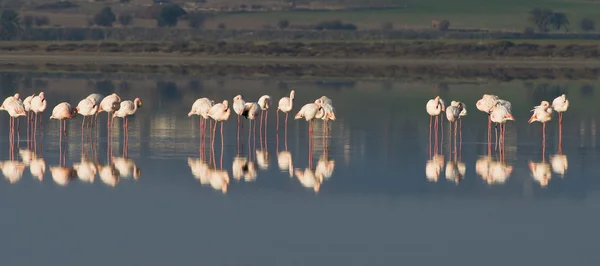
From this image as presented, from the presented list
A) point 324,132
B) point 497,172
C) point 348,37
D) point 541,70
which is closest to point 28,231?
point 497,172

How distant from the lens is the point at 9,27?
87438 mm

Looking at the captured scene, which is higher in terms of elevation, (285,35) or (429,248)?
(285,35)

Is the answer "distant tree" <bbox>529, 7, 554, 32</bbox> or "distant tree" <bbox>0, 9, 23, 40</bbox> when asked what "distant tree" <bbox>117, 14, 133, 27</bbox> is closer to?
"distant tree" <bbox>0, 9, 23, 40</bbox>

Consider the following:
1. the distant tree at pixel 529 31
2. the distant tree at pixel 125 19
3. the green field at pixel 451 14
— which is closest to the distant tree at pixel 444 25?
the green field at pixel 451 14

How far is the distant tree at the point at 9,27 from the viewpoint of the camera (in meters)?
86.4

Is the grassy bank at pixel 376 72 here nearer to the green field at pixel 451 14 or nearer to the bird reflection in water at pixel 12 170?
the bird reflection in water at pixel 12 170

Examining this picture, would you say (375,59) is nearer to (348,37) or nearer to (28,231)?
(348,37)

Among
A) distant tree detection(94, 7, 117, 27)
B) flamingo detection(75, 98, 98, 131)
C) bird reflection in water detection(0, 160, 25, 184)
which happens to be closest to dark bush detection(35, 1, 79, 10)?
distant tree detection(94, 7, 117, 27)

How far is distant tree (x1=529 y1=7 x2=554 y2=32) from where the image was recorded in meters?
101

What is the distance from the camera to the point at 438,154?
2006 centimetres

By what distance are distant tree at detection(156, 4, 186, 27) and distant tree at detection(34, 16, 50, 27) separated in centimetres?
888

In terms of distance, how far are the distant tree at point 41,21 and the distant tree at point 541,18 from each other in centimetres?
3522

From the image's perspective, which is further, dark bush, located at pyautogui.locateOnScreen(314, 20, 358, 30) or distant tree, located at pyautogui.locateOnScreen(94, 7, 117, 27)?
distant tree, located at pyautogui.locateOnScreen(94, 7, 117, 27)

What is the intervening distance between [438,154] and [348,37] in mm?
Answer: 68806
